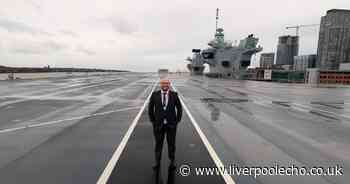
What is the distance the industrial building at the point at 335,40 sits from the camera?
13325 centimetres

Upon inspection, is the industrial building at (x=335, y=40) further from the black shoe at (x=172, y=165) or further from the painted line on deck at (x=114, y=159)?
the black shoe at (x=172, y=165)

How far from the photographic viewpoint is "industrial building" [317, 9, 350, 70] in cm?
13325

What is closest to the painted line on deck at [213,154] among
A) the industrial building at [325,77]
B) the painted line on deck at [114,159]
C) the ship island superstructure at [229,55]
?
the painted line on deck at [114,159]

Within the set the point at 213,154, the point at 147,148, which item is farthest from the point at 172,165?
the point at 147,148

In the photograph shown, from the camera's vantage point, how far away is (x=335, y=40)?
444 ft

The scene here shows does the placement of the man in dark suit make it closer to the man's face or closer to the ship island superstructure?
the man's face

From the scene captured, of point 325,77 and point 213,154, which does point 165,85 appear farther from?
point 325,77

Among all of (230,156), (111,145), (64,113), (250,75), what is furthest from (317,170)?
(250,75)

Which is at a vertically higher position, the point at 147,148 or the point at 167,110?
the point at 167,110

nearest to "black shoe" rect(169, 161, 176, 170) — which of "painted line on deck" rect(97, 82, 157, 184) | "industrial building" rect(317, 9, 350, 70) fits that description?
"painted line on deck" rect(97, 82, 157, 184)

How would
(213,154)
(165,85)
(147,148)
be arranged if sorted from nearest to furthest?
(165,85), (213,154), (147,148)

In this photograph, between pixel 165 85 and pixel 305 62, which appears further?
pixel 305 62

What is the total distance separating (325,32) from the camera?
139 metres

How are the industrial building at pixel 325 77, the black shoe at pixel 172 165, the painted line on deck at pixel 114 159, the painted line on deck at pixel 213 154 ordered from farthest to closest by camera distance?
1. the industrial building at pixel 325 77
2. the black shoe at pixel 172 165
3. the painted line on deck at pixel 213 154
4. the painted line on deck at pixel 114 159
